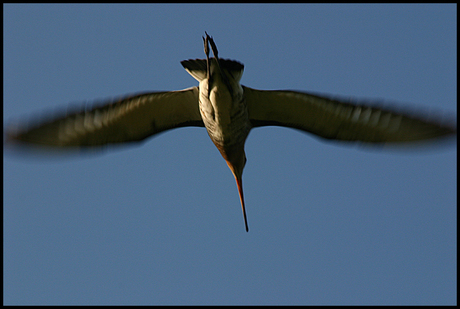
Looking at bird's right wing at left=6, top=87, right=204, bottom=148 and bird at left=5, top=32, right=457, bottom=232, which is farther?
bird's right wing at left=6, top=87, right=204, bottom=148

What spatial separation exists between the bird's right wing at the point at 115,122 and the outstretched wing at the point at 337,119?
91cm

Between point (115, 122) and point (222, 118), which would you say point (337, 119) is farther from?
point (115, 122)

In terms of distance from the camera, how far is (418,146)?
17.1 ft

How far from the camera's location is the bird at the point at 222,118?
16.9 feet

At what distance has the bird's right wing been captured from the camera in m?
5.37

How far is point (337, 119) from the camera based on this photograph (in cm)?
554

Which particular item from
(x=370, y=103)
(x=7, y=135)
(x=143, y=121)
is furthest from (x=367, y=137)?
(x=7, y=135)

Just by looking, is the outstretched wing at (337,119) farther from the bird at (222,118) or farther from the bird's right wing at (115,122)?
the bird's right wing at (115,122)

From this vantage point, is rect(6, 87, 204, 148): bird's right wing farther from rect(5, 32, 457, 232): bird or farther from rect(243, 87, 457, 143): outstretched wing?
rect(243, 87, 457, 143): outstretched wing

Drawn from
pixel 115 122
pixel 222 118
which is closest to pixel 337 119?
pixel 222 118

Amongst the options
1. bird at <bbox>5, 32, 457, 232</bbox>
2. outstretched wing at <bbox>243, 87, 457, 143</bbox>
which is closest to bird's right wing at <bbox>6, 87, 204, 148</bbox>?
bird at <bbox>5, 32, 457, 232</bbox>

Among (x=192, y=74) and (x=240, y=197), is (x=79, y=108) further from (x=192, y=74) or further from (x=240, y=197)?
(x=240, y=197)

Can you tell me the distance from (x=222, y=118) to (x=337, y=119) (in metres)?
1.45

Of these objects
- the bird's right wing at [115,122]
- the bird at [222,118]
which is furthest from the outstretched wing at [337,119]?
the bird's right wing at [115,122]
